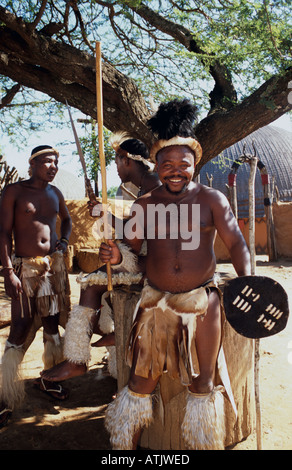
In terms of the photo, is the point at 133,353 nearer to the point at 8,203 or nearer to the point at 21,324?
the point at 21,324

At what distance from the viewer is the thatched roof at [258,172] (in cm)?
2028

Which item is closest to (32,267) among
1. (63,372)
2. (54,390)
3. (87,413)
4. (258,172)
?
(63,372)

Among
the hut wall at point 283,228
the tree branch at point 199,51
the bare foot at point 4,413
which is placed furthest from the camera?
the hut wall at point 283,228

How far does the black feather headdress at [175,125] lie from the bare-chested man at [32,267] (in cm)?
132

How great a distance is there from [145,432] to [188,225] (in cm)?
143

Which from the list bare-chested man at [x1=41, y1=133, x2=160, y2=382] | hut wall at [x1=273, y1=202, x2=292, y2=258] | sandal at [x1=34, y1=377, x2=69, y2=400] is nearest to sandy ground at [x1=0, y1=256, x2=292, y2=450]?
sandal at [x1=34, y1=377, x2=69, y2=400]

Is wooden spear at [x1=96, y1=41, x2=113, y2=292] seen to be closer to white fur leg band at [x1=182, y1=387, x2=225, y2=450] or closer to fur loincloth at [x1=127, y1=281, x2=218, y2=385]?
fur loincloth at [x1=127, y1=281, x2=218, y2=385]

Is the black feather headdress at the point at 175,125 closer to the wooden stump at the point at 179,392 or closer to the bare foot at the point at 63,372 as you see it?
the wooden stump at the point at 179,392

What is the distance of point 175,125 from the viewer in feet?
7.61

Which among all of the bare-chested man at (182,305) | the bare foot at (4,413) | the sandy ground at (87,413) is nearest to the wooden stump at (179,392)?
the sandy ground at (87,413)

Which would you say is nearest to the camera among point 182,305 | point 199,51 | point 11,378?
point 182,305

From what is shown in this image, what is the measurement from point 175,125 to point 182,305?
105 centimetres

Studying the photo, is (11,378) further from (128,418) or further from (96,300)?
(128,418)
